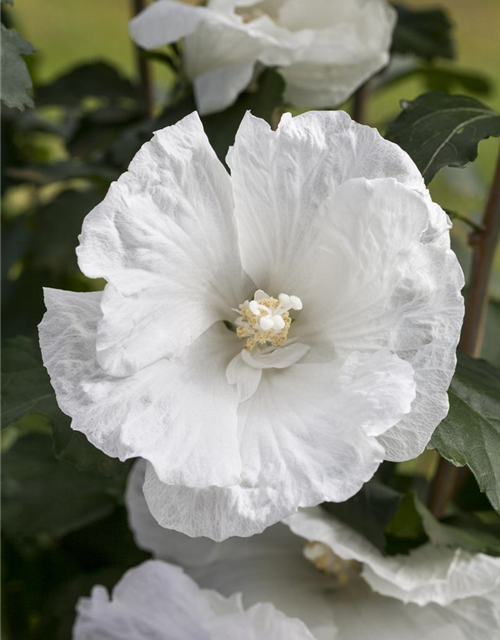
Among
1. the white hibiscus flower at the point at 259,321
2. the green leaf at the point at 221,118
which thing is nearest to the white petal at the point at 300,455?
the white hibiscus flower at the point at 259,321

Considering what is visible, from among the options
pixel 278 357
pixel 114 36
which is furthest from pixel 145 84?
pixel 114 36

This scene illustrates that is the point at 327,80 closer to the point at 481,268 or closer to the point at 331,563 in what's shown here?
the point at 481,268

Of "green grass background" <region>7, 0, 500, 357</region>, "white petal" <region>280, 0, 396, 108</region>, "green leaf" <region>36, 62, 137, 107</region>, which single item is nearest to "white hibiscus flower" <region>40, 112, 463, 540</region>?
"white petal" <region>280, 0, 396, 108</region>

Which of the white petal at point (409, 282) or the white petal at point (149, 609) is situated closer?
the white petal at point (409, 282)

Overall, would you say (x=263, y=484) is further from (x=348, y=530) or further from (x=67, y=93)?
(x=67, y=93)

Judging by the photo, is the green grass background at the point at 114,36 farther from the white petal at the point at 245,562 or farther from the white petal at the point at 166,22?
the white petal at the point at 245,562

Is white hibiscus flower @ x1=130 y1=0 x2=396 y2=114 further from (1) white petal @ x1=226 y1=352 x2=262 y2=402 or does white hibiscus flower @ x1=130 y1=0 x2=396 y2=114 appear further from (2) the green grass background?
(2) the green grass background

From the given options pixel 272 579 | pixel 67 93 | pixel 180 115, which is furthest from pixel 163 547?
pixel 67 93
